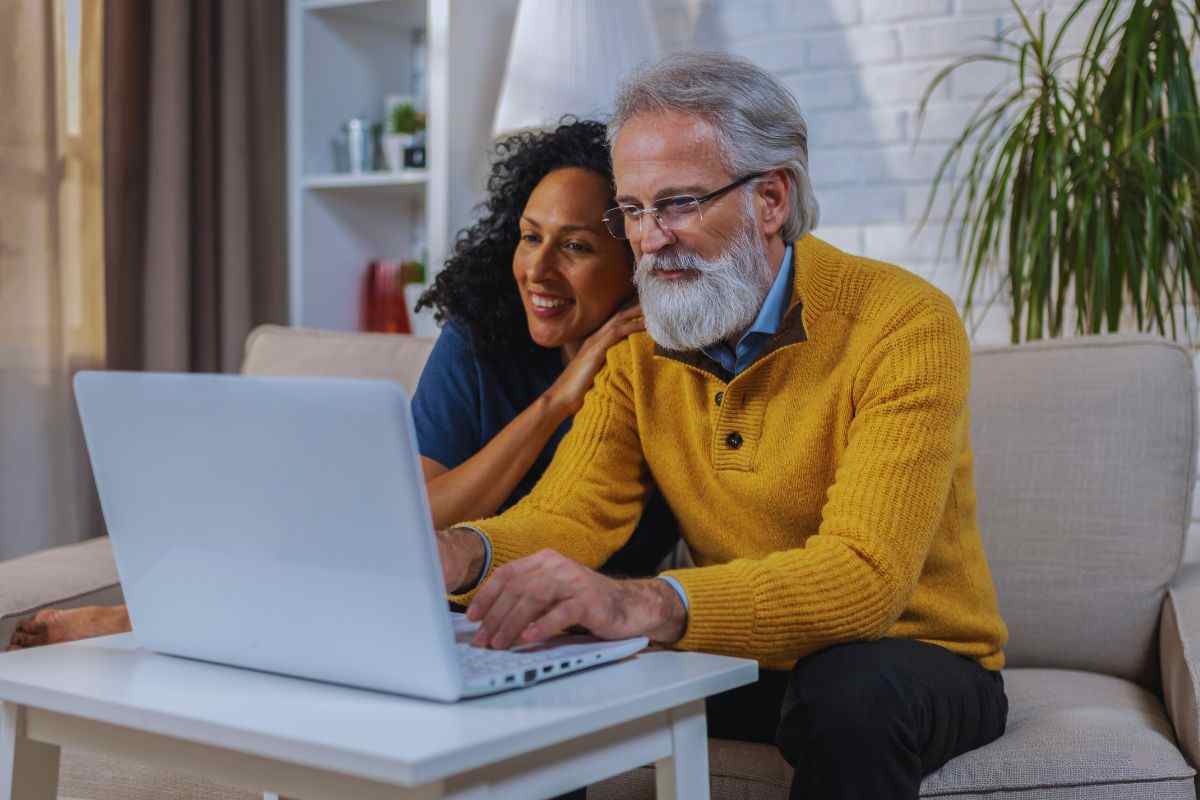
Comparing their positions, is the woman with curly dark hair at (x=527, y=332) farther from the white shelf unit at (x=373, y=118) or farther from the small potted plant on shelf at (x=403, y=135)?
the small potted plant on shelf at (x=403, y=135)

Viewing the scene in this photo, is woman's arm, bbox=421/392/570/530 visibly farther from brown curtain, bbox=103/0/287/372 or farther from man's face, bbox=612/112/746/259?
brown curtain, bbox=103/0/287/372

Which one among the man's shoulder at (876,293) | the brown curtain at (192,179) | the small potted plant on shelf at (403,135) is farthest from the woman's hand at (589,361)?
the small potted plant on shelf at (403,135)

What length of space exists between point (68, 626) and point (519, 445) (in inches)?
23.5

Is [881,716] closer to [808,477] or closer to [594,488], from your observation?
[808,477]

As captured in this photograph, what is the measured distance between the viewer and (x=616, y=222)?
1.65 m

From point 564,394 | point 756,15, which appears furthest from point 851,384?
→ point 756,15

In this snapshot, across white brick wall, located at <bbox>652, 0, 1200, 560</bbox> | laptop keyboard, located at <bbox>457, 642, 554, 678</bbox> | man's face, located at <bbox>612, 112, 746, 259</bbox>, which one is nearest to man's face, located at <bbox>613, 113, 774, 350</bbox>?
man's face, located at <bbox>612, 112, 746, 259</bbox>

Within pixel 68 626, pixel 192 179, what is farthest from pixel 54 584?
pixel 192 179

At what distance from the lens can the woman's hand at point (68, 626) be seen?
1648 millimetres

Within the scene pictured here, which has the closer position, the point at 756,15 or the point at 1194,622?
the point at 1194,622

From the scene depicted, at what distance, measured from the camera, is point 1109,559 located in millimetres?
1817

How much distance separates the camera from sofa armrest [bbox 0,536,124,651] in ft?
5.58

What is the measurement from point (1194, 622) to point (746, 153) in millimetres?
765

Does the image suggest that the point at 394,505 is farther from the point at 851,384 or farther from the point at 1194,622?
the point at 1194,622
